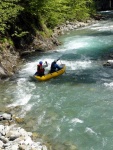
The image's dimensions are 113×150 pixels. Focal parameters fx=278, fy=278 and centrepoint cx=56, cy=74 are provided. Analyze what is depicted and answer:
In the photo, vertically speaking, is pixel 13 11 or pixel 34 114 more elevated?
pixel 13 11

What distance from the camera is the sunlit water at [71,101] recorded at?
1039cm

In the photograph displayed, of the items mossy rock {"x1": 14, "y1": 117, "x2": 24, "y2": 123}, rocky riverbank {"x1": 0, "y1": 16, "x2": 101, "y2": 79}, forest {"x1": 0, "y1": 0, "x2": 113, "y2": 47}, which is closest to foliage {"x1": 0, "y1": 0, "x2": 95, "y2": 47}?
forest {"x1": 0, "y1": 0, "x2": 113, "y2": 47}

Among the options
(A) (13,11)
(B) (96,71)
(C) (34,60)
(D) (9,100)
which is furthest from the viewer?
(C) (34,60)

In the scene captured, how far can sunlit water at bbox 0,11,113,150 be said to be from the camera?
10.4 meters

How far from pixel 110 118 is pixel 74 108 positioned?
6.00 ft

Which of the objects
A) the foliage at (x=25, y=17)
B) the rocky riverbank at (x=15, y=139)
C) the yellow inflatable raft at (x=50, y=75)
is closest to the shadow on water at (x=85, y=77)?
the yellow inflatable raft at (x=50, y=75)

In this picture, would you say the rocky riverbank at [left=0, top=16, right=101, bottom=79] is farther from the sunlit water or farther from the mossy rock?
the mossy rock

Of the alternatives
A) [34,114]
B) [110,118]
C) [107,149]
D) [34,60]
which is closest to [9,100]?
[34,114]

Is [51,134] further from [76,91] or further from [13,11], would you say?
[13,11]

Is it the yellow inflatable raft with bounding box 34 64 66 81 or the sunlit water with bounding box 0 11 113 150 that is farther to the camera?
the yellow inflatable raft with bounding box 34 64 66 81

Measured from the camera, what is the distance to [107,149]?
31.3 feet

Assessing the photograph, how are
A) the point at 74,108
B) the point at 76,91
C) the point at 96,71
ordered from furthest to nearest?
the point at 96,71, the point at 76,91, the point at 74,108

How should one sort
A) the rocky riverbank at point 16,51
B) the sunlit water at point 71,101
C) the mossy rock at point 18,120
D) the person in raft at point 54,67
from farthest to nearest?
1. the rocky riverbank at point 16,51
2. the person in raft at point 54,67
3. the mossy rock at point 18,120
4. the sunlit water at point 71,101

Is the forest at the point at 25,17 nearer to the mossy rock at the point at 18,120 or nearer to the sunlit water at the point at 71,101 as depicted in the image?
the sunlit water at the point at 71,101
